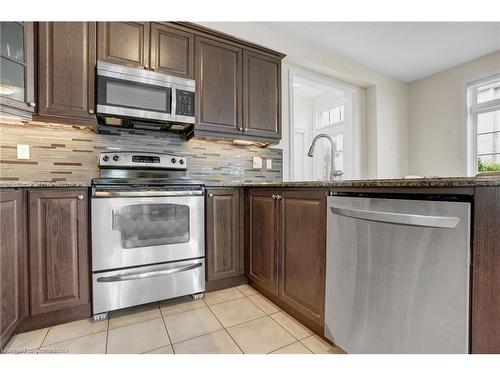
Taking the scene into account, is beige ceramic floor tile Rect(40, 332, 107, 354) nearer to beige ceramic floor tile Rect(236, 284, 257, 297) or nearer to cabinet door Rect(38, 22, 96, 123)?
beige ceramic floor tile Rect(236, 284, 257, 297)

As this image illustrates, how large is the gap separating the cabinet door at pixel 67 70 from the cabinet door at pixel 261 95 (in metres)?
1.22

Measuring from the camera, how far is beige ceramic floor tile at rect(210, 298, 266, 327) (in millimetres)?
1538

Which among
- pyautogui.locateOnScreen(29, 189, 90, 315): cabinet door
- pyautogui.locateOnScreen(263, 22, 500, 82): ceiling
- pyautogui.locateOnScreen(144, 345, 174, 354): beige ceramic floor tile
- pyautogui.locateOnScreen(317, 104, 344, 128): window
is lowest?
pyautogui.locateOnScreen(144, 345, 174, 354): beige ceramic floor tile

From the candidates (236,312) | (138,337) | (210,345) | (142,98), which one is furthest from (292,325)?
(142,98)

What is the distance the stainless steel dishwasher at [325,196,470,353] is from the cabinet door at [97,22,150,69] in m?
1.76

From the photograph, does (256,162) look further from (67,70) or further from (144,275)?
(67,70)

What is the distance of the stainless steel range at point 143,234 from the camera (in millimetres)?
1535

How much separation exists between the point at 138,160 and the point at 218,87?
3.08 ft

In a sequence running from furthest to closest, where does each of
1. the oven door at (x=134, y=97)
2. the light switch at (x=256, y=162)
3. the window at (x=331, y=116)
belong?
the window at (x=331, y=116)
the light switch at (x=256, y=162)
the oven door at (x=134, y=97)

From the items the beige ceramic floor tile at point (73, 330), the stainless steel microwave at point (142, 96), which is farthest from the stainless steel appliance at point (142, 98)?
the beige ceramic floor tile at point (73, 330)

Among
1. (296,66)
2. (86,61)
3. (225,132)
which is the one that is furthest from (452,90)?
(86,61)

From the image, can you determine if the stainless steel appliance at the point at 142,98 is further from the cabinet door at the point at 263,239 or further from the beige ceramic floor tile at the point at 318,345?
the beige ceramic floor tile at the point at 318,345

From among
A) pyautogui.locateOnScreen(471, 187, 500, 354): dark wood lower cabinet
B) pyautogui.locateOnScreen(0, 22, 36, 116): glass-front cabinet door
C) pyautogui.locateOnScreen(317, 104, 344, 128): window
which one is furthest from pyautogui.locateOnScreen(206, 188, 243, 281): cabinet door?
pyautogui.locateOnScreen(317, 104, 344, 128): window
